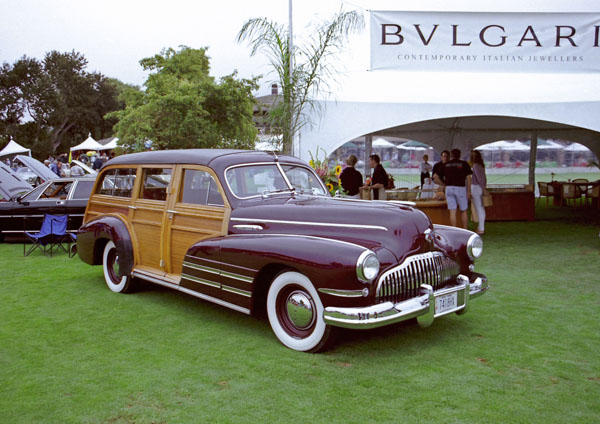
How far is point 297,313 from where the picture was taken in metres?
4.53

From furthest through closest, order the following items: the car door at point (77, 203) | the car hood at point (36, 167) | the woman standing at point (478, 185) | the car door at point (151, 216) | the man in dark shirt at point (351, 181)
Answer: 1. the woman standing at point (478, 185)
2. the car hood at point (36, 167)
3. the car door at point (77, 203)
4. the man in dark shirt at point (351, 181)
5. the car door at point (151, 216)

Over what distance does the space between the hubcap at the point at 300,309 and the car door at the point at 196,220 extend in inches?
33.3

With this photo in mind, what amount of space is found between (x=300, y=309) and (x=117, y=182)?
350 cm

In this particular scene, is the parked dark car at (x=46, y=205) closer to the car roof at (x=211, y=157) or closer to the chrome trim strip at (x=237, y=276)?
the car roof at (x=211, y=157)

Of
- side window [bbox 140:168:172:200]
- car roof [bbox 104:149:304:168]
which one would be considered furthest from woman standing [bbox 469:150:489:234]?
side window [bbox 140:168:172:200]

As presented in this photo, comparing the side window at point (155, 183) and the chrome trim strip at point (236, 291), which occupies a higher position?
the side window at point (155, 183)

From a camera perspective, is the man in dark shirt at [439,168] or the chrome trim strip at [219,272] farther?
the man in dark shirt at [439,168]

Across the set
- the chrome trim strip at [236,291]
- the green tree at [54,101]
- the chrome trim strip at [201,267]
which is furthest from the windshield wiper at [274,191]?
the green tree at [54,101]

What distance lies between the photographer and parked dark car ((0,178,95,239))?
1035 centimetres

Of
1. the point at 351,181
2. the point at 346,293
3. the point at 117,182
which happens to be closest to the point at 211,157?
the point at 117,182

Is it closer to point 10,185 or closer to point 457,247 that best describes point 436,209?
point 457,247

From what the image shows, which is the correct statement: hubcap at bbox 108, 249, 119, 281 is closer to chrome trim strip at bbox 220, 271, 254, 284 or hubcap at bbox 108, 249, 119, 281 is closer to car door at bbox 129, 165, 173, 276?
car door at bbox 129, 165, 173, 276

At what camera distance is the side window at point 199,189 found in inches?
214

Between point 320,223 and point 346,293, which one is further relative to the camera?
point 320,223
